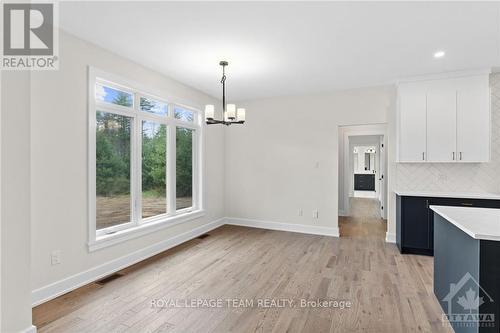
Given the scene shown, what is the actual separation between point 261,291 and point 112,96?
3128 mm

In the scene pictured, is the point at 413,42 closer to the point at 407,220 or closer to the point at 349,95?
the point at 349,95

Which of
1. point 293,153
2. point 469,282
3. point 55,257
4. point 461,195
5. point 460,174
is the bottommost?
point 55,257

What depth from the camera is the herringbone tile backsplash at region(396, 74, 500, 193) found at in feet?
13.0

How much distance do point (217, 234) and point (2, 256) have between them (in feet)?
11.6

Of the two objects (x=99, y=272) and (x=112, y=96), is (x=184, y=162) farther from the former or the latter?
(x=99, y=272)

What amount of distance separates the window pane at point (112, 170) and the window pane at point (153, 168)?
286 mm

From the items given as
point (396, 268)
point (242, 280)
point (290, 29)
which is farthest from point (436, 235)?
point (290, 29)

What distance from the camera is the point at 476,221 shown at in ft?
6.19

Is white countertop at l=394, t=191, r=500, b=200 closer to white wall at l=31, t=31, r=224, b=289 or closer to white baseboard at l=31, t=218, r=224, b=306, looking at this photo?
white baseboard at l=31, t=218, r=224, b=306

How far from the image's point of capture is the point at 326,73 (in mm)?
4012

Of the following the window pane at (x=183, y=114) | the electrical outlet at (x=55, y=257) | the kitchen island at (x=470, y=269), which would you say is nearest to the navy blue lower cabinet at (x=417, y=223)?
the kitchen island at (x=470, y=269)

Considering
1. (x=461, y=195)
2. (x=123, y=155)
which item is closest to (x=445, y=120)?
(x=461, y=195)

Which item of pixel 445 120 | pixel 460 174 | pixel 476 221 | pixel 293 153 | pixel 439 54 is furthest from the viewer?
pixel 293 153

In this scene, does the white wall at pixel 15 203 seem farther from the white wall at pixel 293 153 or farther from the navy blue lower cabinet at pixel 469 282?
Answer: the white wall at pixel 293 153
